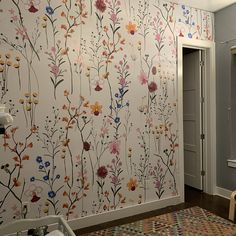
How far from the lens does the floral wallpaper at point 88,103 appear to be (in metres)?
2.38

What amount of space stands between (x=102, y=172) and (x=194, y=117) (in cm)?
184

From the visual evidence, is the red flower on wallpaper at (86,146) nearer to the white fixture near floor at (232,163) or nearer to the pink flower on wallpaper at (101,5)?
the pink flower on wallpaper at (101,5)

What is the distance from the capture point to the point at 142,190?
3.06 m

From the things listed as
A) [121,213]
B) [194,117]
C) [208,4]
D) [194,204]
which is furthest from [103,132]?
[208,4]

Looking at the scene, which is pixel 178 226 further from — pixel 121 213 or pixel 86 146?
pixel 86 146

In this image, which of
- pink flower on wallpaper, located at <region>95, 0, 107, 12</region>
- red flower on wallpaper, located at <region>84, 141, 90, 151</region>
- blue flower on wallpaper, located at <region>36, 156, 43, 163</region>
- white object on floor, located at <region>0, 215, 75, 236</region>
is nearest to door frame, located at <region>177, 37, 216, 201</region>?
pink flower on wallpaper, located at <region>95, 0, 107, 12</region>

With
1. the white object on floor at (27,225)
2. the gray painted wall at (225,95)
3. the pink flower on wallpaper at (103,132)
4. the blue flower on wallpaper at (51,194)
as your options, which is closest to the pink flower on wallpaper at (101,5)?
the pink flower on wallpaper at (103,132)

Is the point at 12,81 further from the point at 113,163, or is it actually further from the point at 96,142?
the point at 113,163

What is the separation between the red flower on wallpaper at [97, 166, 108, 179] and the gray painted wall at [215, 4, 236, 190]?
1.80 metres

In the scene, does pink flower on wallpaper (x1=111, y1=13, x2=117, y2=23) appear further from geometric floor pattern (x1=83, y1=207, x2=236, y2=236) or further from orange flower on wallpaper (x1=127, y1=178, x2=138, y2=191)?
geometric floor pattern (x1=83, y1=207, x2=236, y2=236)

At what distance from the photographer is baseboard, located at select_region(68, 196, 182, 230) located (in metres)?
2.68

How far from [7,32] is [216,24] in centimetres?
281

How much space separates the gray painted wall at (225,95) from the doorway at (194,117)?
0.77ft

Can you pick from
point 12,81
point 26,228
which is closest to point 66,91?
point 12,81
